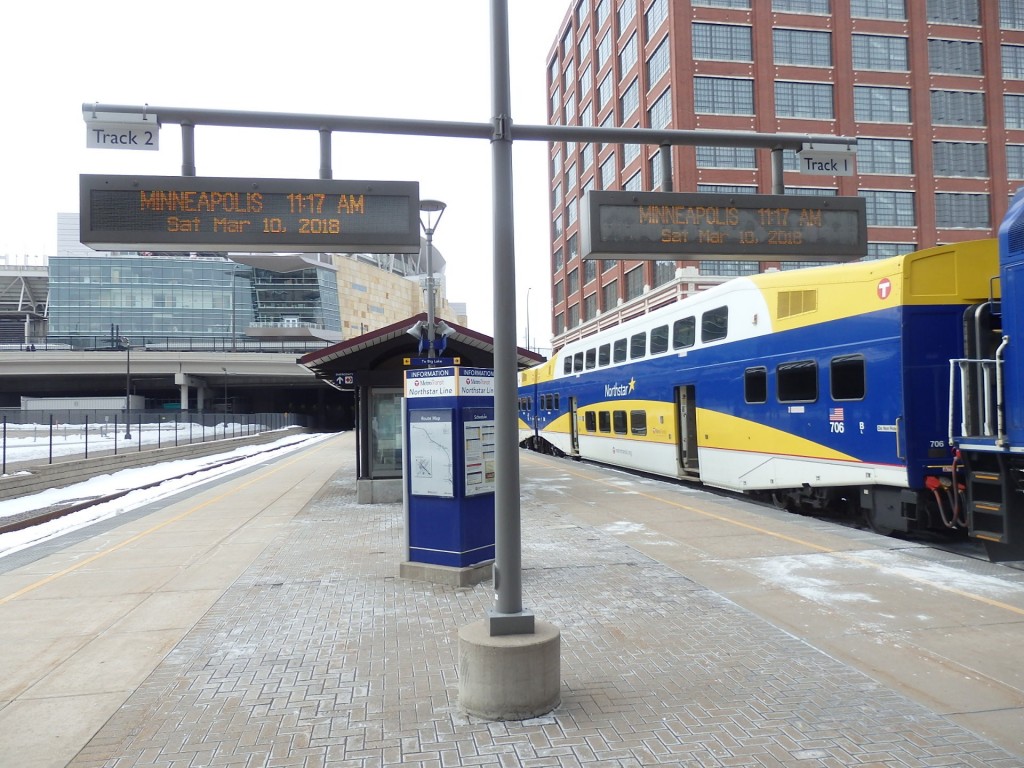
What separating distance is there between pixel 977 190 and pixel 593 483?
143 ft

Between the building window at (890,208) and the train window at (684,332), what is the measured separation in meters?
36.0

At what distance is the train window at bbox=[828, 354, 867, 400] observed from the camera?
33.4 ft

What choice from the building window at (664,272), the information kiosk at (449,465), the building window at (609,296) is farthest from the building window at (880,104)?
the information kiosk at (449,465)

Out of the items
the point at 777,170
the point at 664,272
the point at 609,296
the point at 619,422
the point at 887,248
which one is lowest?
the point at 619,422

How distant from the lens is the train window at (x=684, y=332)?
15800 mm

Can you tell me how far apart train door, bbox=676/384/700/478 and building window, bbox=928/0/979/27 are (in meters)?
44.8

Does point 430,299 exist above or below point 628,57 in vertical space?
below

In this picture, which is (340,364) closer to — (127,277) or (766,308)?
A: (766,308)

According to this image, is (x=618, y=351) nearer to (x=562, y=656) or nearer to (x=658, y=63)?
(x=562, y=656)

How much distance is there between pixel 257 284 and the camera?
306 feet

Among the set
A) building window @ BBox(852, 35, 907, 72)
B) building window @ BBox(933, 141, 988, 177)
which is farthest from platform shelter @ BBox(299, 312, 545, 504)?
building window @ BBox(933, 141, 988, 177)

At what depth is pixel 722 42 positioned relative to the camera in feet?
143

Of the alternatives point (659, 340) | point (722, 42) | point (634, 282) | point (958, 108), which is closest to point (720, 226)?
point (659, 340)

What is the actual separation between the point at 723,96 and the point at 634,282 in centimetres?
1288
